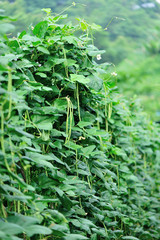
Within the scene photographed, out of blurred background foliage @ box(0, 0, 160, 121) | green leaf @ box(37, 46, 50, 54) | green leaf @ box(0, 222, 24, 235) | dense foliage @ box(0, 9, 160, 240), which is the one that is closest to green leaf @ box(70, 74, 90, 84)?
dense foliage @ box(0, 9, 160, 240)

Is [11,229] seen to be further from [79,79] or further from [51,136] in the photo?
[79,79]

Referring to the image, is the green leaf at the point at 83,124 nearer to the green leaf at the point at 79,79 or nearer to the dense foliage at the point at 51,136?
the dense foliage at the point at 51,136

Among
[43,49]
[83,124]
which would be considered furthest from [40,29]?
[83,124]

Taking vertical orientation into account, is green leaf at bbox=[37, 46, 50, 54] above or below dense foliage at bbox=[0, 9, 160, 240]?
above

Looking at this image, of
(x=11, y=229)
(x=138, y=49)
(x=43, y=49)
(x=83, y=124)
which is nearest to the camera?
(x=11, y=229)

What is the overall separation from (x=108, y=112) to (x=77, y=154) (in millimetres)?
729

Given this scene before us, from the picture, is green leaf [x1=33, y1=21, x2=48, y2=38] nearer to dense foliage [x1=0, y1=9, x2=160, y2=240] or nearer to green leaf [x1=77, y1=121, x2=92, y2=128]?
dense foliage [x1=0, y1=9, x2=160, y2=240]

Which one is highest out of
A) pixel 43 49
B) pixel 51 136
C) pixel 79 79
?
pixel 43 49

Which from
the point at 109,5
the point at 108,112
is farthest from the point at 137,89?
the point at 108,112

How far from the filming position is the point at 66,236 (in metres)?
1.24

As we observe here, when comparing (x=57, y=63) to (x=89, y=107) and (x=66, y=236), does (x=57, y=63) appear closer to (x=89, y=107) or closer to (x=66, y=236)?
(x=89, y=107)

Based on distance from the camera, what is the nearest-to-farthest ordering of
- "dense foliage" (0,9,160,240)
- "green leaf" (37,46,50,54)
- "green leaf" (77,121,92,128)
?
"dense foliage" (0,9,160,240) < "green leaf" (37,46,50,54) < "green leaf" (77,121,92,128)

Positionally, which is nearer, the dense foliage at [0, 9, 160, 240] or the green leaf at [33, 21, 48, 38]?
the dense foliage at [0, 9, 160, 240]

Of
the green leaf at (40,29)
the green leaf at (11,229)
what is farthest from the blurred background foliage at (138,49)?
the green leaf at (11,229)
